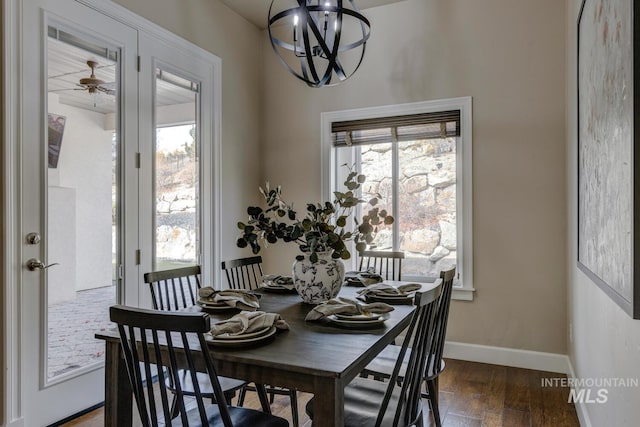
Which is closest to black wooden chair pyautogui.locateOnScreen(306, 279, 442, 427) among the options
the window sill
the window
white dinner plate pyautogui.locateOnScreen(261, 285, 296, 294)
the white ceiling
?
white dinner plate pyautogui.locateOnScreen(261, 285, 296, 294)

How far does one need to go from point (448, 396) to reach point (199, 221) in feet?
7.45

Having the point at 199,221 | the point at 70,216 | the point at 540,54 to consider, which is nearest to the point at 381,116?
the point at 540,54

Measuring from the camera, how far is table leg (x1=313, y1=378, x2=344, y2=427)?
4.13ft

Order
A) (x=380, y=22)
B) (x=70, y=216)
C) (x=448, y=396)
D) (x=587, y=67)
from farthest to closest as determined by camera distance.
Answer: (x=380, y=22), (x=448, y=396), (x=70, y=216), (x=587, y=67)

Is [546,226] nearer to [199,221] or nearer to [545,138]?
[545,138]

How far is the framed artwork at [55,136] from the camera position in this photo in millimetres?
2494

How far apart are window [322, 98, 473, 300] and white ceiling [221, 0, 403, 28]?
90 cm

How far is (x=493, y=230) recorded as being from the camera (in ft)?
11.4

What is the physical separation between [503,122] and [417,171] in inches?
30.9

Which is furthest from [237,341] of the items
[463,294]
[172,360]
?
[463,294]

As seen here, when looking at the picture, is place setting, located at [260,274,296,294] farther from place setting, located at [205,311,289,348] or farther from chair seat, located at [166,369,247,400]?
place setting, located at [205,311,289,348]

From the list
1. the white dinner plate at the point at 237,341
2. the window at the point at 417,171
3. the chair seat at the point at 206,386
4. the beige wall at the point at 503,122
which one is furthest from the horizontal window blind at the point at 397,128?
the white dinner plate at the point at 237,341

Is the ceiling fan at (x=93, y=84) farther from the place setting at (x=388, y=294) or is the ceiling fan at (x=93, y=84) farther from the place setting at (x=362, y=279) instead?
the place setting at (x=388, y=294)

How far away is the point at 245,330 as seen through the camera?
1535 millimetres
